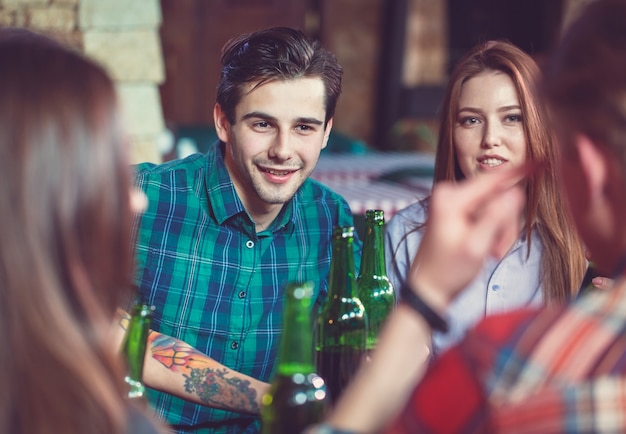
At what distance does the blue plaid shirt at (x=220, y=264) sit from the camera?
68.8 inches

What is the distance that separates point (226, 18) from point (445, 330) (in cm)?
582

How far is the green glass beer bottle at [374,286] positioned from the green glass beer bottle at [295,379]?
0.42m

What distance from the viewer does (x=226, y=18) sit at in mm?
6395

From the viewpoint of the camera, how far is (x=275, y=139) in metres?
1.80

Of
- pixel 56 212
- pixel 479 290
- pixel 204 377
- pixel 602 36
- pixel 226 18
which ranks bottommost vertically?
pixel 204 377

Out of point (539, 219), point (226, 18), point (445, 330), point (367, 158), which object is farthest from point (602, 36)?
point (226, 18)

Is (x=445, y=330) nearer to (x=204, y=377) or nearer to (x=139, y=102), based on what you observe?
(x=204, y=377)

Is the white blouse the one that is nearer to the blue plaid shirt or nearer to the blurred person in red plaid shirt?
the blue plaid shirt

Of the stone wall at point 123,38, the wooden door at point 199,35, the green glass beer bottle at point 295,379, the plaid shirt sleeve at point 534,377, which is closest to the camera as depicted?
the plaid shirt sleeve at point 534,377

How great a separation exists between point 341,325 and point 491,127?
74 cm

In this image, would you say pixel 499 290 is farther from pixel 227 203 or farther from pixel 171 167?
pixel 171 167

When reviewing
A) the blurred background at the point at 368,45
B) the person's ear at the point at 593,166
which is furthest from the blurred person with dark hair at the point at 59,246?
the blurred background at the point at 368,45

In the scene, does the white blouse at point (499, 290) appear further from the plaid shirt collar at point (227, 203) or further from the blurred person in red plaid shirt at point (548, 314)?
the blurred person in red plaid shirt at point (548, 314)

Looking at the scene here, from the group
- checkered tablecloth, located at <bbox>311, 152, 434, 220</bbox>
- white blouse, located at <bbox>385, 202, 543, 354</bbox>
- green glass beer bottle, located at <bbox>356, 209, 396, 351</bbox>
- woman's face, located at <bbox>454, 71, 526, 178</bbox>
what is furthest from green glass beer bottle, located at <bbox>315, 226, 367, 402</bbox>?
checkered tablecloth, located at <bbox>311, 152, 434, 220</bbox>
